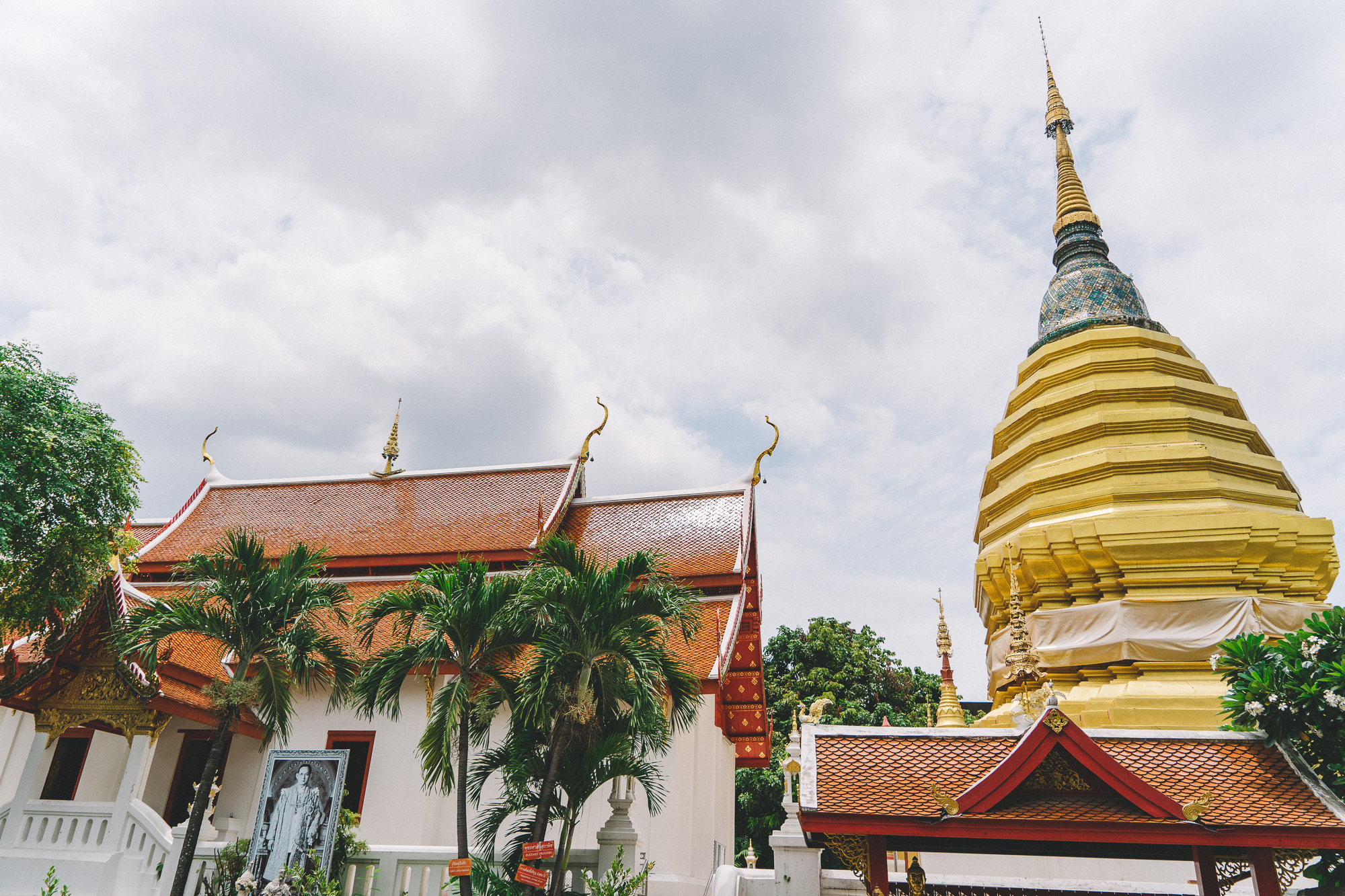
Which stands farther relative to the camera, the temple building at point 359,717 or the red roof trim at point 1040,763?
the temple building at point 359,717

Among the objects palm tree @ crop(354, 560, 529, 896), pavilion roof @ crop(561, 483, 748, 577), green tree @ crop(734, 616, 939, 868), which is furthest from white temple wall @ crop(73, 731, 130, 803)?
green tree @ crop(734, 616, 939, 868)

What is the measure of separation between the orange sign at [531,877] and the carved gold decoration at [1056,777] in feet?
13.7

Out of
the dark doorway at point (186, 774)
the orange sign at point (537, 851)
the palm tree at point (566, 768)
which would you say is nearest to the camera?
the orange sign at point (537, 851)

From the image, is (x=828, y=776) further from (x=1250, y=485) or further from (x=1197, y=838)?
(x=1250, y=485)

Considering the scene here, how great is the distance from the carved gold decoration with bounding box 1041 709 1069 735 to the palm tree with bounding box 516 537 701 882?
334 centimetres

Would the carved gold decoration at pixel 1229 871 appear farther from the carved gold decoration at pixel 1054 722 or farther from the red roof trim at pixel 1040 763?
the carved gold decoration at pixel 1054 722

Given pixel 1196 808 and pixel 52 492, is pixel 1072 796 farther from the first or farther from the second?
pixel 52 492

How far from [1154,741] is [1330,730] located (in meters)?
1.29

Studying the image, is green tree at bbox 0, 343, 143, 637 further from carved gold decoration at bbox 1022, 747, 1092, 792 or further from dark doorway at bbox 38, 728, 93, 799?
carved gold decoration at bbox 1022, 747, 1092, 792

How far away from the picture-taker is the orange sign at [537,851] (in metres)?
7.34

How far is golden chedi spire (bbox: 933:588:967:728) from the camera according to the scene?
16.2m

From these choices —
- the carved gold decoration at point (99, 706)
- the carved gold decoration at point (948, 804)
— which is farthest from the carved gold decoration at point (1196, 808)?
the carved gold decoration at point (99, 706)

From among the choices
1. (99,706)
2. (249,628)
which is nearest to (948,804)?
(249,628)

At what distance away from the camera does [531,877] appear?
282 inches
